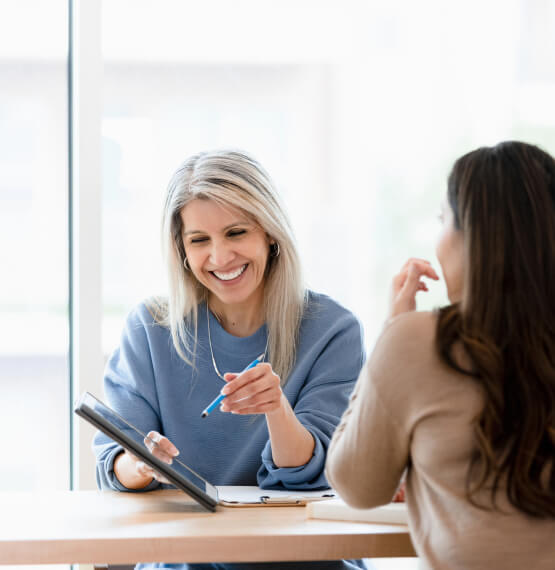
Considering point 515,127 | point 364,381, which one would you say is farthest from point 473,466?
point 515,127

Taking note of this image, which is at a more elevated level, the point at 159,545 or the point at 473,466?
the point at 473,466

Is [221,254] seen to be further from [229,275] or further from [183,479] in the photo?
[183,479]

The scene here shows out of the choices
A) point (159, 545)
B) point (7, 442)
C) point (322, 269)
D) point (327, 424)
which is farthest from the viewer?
point (322, 269)

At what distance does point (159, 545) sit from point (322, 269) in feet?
4.88

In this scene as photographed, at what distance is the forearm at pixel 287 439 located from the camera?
1.40m

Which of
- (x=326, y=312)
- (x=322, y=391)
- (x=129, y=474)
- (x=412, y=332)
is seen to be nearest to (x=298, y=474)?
(x=322, y=391)

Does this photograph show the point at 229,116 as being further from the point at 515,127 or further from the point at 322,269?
the point at 515,127

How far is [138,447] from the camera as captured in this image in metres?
1.20

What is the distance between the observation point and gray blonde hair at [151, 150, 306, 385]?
1631mm

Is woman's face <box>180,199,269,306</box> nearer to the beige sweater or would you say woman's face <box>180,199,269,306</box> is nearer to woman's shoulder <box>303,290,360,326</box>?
woman's shoulder <box>303,290,360,326</box>

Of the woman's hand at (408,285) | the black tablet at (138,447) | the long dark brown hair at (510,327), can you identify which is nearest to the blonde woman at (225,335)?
the black tablet at (138,447)

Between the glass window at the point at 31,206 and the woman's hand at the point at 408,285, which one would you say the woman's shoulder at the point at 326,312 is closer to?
the woman's hand at the point at 408,285

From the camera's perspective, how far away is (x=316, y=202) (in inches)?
97.0

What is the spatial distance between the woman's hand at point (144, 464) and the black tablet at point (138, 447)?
18 mm
